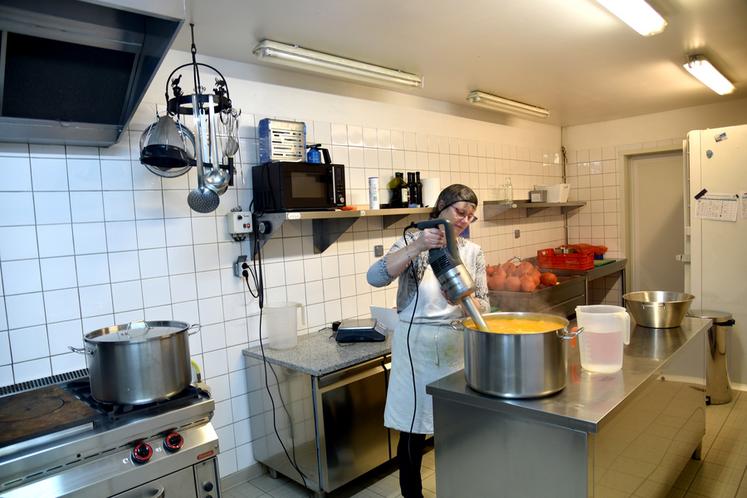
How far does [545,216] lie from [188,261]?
12.5 feet

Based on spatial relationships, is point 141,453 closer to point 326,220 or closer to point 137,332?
point 137,332

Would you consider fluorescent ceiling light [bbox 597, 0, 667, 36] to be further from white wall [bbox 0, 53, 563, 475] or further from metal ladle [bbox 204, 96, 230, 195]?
metal ladle [bbox 204, 96, 230, 195]

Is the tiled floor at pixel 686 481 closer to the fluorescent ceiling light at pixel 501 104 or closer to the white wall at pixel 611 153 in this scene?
the fluorescent ceiling light at pixel 501 104

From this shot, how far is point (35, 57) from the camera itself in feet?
5.71

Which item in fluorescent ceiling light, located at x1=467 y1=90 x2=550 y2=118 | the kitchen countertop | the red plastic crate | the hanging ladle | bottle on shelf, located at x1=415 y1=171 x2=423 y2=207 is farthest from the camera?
the red plastic crate

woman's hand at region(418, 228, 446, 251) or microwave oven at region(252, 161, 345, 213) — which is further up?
microwave oven at region(252, 161, 345, 213)

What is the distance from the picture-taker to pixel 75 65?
72.0 inches

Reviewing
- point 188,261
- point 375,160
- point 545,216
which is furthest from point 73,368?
point 545,216

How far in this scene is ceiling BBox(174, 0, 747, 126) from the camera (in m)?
2.20

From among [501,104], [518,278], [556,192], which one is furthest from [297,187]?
[556,192]

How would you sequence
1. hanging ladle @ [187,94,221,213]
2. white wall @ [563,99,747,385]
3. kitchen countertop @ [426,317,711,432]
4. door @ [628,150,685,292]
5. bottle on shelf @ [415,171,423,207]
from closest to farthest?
kitchen countertop @ [426,317,711,432]
hanging ladle @ [187,94,221,213]
bottle on shelf @ [415,171,423,207]
white wall @ [563,99,747,385]
door @ [628,150,685,292]

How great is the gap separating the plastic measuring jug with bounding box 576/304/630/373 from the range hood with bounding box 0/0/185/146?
1.61m

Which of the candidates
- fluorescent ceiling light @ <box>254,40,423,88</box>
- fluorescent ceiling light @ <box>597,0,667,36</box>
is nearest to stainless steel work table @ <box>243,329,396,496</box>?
fluorescent ceiling light @ <box>254,40,423,88</box>

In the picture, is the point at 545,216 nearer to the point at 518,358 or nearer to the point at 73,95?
the point at 518,358
